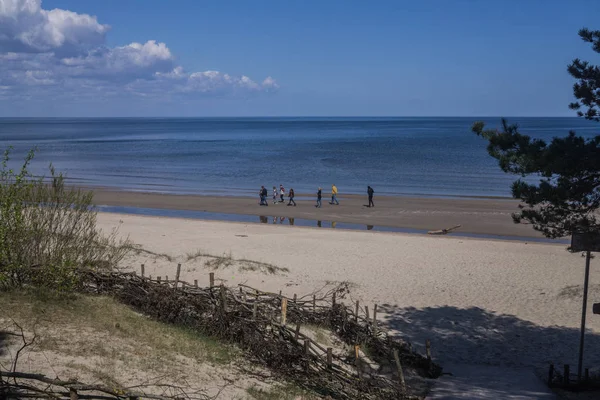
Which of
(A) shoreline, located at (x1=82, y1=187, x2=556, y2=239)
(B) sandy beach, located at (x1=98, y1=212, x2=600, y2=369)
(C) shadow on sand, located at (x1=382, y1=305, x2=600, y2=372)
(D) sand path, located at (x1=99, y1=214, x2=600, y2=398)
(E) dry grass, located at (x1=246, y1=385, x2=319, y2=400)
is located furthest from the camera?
(A) shoreline, located at (x1=82, y1=187, x2=556, y2=239)

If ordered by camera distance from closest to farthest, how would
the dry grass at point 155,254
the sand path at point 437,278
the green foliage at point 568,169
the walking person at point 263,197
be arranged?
the green foliage at point 568,169, the sand path at point 437,278, the dry grass at point 155,254, the walking person at point 263,197

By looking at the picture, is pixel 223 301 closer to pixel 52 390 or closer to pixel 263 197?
pixel 52 390

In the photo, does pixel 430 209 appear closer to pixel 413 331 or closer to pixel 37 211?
pixel 413 331

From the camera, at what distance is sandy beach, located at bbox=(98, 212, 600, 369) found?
1477cm

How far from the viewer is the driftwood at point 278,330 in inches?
379

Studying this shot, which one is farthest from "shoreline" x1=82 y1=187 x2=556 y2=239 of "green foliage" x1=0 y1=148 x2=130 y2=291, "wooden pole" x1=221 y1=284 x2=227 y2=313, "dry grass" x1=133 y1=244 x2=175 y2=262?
"wooden pole" x1=221 y1=284 x2=227 y2=313

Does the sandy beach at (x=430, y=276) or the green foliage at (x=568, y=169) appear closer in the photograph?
the green foliage at (x=568, y=169)

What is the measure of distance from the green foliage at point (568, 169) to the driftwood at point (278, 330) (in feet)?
13.0

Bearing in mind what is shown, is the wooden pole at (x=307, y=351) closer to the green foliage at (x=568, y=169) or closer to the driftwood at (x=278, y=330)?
the driftwood at (x=278, y=330)

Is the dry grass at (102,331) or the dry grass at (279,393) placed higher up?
the dry grass at (102,331)

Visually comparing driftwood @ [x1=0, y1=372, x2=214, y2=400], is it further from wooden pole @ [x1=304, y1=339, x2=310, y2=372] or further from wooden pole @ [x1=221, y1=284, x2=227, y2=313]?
Answer: wooden pole @ [x1=221, y1=284, x2=227, y2=313]

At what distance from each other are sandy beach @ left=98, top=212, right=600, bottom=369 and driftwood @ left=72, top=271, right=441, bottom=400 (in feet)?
7.33

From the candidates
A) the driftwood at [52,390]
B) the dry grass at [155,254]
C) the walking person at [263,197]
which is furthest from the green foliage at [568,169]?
the walking person at [263,197]

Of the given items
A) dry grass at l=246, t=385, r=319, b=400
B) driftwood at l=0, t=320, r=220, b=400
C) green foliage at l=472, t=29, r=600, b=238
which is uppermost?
green foliage at l=472, t=29, r=600, b=238
